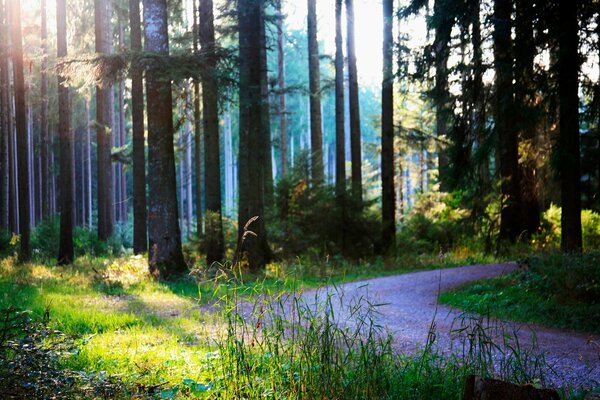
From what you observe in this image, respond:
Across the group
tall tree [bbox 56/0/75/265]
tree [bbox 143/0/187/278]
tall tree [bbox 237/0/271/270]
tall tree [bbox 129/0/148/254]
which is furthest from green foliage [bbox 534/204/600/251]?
tall tree [bbox 56/0/75/265]

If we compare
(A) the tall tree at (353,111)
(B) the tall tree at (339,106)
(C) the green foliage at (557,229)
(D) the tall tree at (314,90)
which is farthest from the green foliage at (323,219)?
(C) the green foliage at (557,229)

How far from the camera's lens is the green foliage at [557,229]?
16.0m

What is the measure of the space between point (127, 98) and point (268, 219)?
14.2 meters

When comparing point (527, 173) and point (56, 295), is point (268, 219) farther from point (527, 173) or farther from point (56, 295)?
point (56, 295)

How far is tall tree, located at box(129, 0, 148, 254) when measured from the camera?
17.5 metres

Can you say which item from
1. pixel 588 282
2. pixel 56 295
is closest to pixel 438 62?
pixel 588 282

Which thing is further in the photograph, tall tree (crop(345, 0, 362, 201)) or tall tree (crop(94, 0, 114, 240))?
tall tree (crop(94, 0, 114, 240))

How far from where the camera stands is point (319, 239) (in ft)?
57.8

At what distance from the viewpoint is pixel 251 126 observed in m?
14.5

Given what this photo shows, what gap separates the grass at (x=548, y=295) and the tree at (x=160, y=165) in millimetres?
6081

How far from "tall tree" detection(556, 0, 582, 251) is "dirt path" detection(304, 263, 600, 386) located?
2.27m

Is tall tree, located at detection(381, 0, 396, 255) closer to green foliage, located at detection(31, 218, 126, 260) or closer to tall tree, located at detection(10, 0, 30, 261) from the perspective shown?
green foliage, located at detection(31, 218, 126, 260)

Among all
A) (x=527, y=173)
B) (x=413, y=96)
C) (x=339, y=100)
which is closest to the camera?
(x=527, y=173)

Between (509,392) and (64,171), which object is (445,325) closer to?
(509,392)
